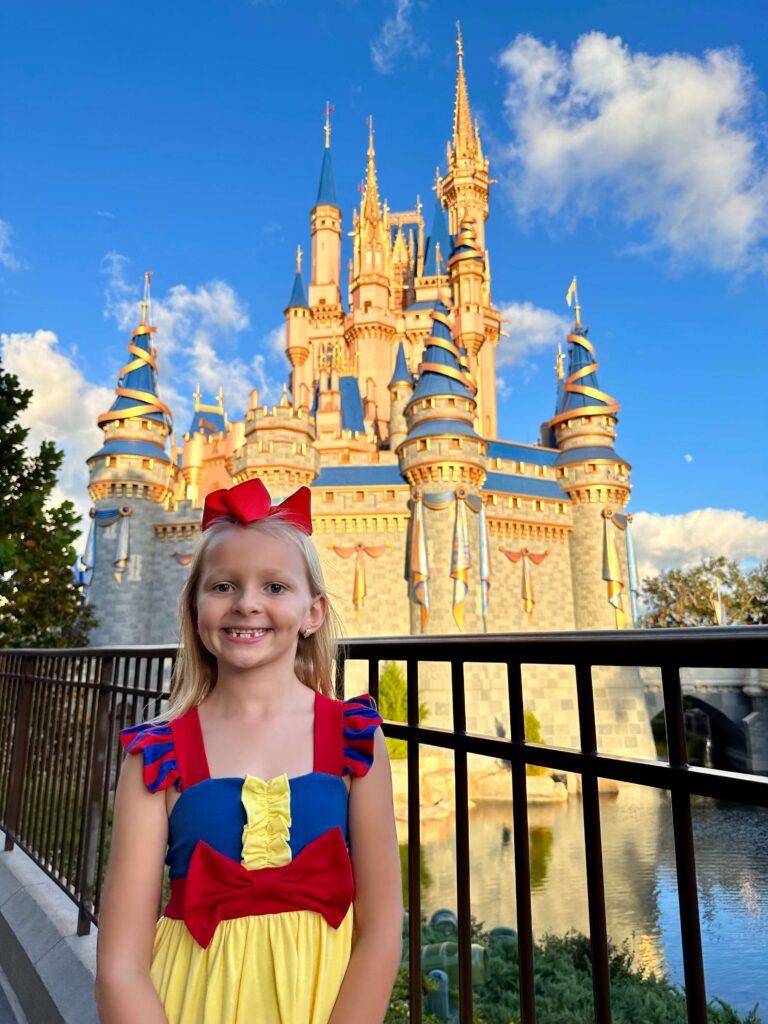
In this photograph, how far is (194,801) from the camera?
1.27m

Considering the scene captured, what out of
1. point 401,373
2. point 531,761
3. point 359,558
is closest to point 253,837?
point 531,761

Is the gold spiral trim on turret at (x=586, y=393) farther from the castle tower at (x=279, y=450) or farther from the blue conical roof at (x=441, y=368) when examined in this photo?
the castle tower at (x=279, y=450)

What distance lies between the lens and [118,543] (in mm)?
22703

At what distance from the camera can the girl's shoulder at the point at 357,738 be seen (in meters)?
1.35

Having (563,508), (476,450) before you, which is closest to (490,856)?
(476,450)

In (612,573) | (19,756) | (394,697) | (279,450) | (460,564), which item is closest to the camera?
(19,756)

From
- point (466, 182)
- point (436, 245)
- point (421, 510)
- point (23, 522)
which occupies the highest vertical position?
point (466, 182)

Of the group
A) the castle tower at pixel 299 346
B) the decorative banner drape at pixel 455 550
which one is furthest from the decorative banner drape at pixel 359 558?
the castle tower at pixel 299 346

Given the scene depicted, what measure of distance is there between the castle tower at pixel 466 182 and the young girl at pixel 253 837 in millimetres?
37885

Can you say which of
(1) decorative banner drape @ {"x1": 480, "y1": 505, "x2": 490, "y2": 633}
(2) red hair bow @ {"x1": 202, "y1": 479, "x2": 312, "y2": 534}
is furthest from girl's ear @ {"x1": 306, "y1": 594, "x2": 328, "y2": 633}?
(1) decorative banner drape @ {"x1": 480, "y1": 505, "x2": 490, "y2": 633}

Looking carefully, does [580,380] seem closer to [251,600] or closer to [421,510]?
[421,510]

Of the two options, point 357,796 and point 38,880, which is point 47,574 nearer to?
point 38,880

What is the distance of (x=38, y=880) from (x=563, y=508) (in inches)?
890

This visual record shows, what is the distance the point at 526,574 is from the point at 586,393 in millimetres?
7576
